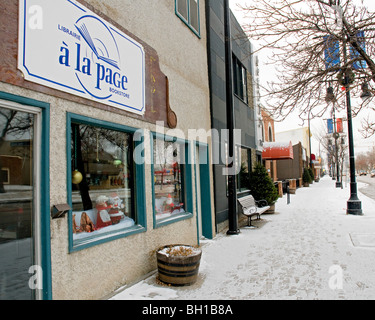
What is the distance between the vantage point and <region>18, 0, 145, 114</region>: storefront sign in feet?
10.4

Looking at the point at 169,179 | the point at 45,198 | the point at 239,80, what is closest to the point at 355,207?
the point at 239,80

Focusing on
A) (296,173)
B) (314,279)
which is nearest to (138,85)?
(314,279)

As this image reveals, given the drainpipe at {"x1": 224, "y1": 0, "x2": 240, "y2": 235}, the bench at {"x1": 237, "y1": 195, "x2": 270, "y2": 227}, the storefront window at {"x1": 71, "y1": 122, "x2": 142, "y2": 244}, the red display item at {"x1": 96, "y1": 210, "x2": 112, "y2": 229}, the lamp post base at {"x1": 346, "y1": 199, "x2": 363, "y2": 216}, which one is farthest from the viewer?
the lamp post base at {"x1": 346, "y1": 199, "x2": 363, "y2": 216}

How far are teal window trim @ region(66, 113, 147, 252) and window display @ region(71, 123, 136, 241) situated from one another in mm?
91

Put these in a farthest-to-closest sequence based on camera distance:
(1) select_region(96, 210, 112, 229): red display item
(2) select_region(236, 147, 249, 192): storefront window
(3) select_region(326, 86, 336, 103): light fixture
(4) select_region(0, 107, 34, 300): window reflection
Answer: (2) select_region(236, 147, 249, 192): storefront window → (3) select_region(326, 86, 336, 103): light fixture → (1) select_region(96, 210, 112, 229): red display item → (4) select_region(0, 107, 34, 300): window reflection

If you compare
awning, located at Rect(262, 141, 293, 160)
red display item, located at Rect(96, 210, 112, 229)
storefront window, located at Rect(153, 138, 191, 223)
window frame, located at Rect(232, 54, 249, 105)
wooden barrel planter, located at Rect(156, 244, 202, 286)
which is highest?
window frame, located at Rect(232, 54, 249, 105)

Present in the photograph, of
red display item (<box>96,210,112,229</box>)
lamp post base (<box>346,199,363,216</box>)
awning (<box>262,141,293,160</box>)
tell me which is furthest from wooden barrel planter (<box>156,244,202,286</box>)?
awning (<box>262,141,293,160</box>)

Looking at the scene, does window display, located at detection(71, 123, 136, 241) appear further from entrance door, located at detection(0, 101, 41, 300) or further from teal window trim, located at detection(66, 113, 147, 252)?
entrance door, located at detection(0, 101, 41, 300)

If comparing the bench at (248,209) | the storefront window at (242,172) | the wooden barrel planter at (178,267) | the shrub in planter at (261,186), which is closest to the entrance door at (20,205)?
the wooden barrel planter at (178,267)

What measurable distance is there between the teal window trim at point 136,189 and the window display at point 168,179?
640 mm

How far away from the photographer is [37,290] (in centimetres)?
316

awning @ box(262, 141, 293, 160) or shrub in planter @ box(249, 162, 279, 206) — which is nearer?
shrub in planter @ box(249, 162, 279, 206)

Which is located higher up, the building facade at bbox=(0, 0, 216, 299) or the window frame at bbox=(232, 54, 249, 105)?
the window frame at bbox=(232, 54, 249, 105)

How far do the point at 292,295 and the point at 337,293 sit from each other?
0.60 meters
